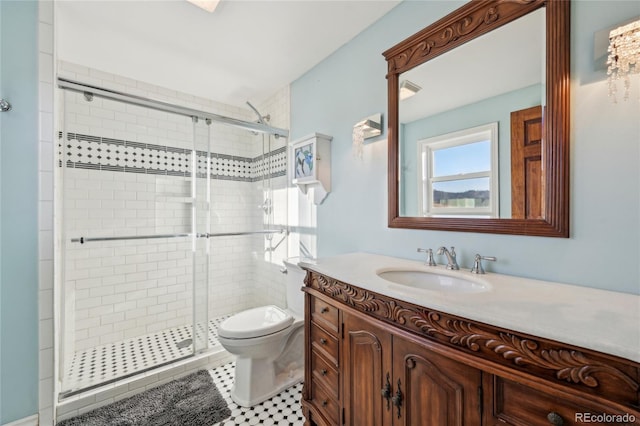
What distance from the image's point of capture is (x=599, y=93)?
93cm

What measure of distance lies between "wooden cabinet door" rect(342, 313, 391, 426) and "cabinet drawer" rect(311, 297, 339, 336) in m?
0.08

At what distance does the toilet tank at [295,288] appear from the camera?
190 cm

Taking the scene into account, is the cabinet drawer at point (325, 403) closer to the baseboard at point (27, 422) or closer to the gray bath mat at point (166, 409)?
the gray bath mat at point (166, 409)

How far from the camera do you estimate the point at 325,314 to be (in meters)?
1.31

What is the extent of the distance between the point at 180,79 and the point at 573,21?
2.77 meters

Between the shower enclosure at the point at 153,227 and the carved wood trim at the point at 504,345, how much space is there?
1.77m

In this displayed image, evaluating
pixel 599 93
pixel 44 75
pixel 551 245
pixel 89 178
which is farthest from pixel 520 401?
pixel 89 178

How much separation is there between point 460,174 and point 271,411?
1.76 m

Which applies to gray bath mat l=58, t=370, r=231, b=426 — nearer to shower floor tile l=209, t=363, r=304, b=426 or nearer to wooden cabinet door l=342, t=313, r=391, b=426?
shower floor tile l=209, t=363, r=304, b=426

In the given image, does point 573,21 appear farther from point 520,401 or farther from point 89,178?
point 89,178

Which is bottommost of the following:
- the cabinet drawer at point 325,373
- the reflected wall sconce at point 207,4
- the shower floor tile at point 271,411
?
the shower floor tile at point 271,411

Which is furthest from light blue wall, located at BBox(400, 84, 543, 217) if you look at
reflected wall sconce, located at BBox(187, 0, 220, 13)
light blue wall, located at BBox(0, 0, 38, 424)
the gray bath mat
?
light blue wall, located at BBox(0, 0, 38, 424)

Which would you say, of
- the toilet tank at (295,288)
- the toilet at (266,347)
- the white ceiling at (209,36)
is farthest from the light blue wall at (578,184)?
the toilet at (266,347)

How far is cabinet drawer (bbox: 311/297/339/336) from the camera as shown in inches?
48.8
